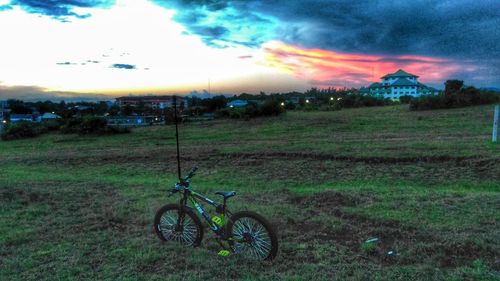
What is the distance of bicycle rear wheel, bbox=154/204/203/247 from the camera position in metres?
5.54

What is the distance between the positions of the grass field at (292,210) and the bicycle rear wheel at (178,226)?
0.22m

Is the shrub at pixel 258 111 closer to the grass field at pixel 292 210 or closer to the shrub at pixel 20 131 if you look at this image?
the grass field at pixel 292 210

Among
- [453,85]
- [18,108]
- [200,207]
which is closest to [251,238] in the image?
[200,207]

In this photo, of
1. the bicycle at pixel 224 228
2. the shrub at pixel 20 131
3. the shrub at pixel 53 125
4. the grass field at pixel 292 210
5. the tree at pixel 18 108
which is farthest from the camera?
the tree at pixel 18 108

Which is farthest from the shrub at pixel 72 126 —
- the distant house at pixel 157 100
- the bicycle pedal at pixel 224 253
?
the bicycle pedal at pixel 224 253

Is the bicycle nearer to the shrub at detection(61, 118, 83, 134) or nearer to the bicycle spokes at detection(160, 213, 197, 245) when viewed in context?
the bicycle spokes at detection(160, 213, 197, 245)

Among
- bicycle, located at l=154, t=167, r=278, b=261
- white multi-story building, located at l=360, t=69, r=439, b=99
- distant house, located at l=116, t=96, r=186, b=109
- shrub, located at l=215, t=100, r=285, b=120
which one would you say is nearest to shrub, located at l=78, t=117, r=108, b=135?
shrub, located at l=215, t=100, r=285, b=120

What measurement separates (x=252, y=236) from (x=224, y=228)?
→ 0.46 meters

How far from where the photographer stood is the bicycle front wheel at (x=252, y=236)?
192 inches

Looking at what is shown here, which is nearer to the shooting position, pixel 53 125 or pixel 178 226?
pixel 178 226

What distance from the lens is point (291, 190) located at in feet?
32.0

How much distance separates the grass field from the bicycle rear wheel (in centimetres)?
22

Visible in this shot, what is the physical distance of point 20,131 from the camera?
32250 mm

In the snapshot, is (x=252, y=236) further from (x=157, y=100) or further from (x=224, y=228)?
(x=157, y=100)
